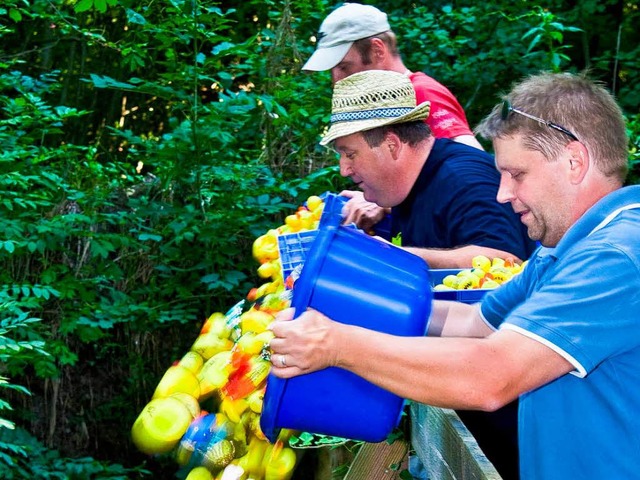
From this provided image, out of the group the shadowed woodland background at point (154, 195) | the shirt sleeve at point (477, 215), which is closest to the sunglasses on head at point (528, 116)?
the shirt sleeve at point (477, 215)

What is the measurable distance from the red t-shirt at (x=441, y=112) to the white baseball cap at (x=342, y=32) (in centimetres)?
36

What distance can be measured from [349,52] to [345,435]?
2046 mm

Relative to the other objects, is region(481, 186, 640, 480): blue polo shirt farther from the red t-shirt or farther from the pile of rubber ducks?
the red t-shirt

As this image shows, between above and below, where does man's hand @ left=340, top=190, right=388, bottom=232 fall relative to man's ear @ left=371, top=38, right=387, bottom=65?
below

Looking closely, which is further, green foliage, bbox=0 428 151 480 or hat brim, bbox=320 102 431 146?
green foliage, bbox=0 428 151 480

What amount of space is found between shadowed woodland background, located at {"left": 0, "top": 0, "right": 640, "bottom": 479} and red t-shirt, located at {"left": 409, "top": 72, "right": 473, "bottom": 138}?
1.18 metres

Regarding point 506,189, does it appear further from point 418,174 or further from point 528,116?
point 418,174

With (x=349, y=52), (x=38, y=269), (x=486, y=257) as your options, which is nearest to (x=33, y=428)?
(x=38, y=269)

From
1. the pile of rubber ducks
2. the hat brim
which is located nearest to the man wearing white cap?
the hat brim

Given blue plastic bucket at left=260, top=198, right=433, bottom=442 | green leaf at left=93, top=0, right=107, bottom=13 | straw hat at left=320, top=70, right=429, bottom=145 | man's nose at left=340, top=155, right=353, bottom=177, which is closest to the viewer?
blue plastic bucket at left=260, top=198, right=433, bottom=442

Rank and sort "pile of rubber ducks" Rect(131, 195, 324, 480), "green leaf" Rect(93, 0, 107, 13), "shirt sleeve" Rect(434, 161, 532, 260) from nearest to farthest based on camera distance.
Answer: "pile of rubber ducks" Rect(131, 195, 324, 480) → "shirt sleeve" Rect(434, 161, 532, 260) → "green leaf" Rect(93, 0, 107, 13)

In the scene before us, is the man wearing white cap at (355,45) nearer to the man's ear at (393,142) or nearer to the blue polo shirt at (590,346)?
the man's ear at (393,142)

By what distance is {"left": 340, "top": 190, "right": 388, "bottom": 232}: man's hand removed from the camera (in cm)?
303

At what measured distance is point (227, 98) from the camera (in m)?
4.48
